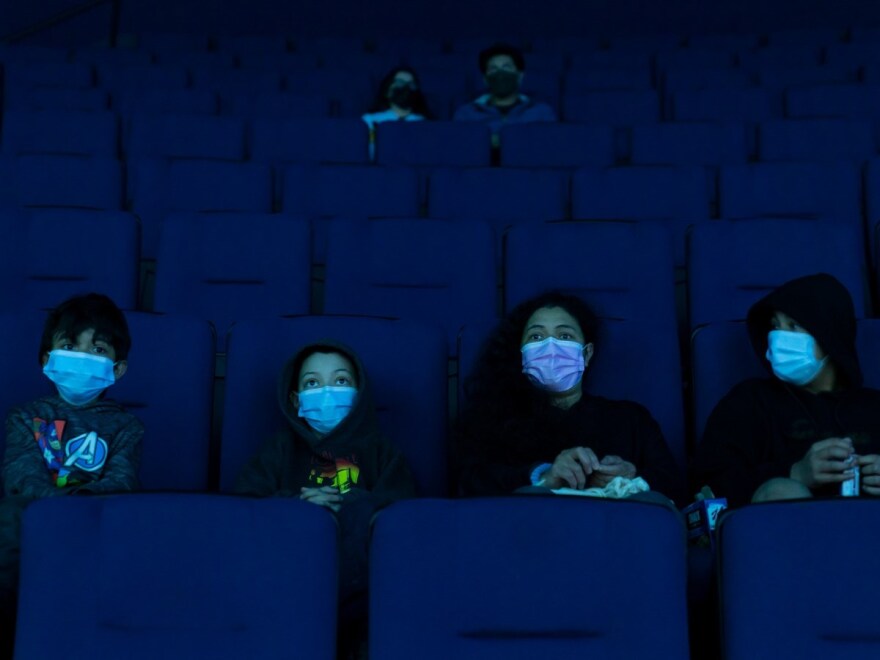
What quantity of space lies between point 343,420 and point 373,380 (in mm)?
87

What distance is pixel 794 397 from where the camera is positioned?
1.08 m

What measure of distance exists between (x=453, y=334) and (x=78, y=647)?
28.1 inches

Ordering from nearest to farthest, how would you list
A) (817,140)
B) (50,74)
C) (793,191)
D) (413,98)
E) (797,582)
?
(797,582), (793,191), (817,140), (413,98), (50,74)

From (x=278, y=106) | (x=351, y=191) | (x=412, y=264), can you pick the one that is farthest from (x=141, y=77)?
(x=412, y=264)

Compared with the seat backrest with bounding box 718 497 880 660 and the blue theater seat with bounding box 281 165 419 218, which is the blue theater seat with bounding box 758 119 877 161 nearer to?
the blue theater seat with bounding box 281 165 419 218

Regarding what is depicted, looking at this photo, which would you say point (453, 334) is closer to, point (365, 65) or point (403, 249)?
point (403, 249)

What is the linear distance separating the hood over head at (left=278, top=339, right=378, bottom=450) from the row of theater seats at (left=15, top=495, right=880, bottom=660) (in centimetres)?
34

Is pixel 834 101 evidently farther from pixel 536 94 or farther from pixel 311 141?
pixel 311 141

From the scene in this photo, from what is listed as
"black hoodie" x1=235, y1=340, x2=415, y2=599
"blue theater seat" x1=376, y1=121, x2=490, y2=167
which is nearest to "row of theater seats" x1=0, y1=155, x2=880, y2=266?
"blue theater seat" x1=376, y1=121, x2=490, y2=167

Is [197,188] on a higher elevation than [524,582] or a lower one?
higher

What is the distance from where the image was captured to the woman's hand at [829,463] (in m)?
0.91

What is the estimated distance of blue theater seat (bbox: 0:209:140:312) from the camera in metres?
1.33

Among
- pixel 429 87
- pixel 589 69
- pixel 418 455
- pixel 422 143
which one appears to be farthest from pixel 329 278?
pixel 589 69

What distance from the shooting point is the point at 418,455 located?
42.3 inches
